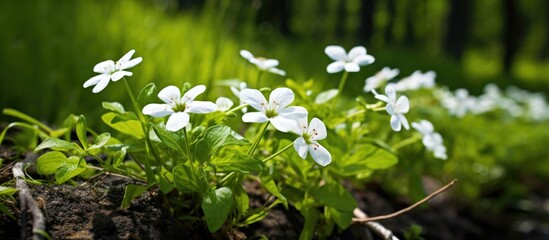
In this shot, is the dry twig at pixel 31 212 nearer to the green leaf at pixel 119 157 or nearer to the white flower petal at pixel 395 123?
the green leaf at pixel 119 157

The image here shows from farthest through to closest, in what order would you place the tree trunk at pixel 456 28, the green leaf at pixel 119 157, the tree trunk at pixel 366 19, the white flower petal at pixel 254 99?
the tree trunk at pixel 456 28, the tree trunk at pixel 366 19, the green leaf at pixel 119 157, the white flower petal at pixel 254 99

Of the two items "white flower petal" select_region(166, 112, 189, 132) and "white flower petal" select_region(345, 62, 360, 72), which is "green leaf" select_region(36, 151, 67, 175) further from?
"white flower petal" select_region(345, 62, 360, 72)

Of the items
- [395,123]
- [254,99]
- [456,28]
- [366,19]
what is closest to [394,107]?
[395,123]

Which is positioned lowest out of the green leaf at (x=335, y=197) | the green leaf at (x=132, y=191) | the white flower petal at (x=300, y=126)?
the green leaf at (x=335, y=197)

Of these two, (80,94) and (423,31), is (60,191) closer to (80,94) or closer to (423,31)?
(80,94)

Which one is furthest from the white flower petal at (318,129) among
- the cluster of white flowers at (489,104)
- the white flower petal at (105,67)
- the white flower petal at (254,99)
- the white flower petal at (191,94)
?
the cluster of white flowers at (489,104)

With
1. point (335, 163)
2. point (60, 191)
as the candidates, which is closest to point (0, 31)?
point (60, 191)

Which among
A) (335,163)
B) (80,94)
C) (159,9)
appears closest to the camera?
(335,163)
